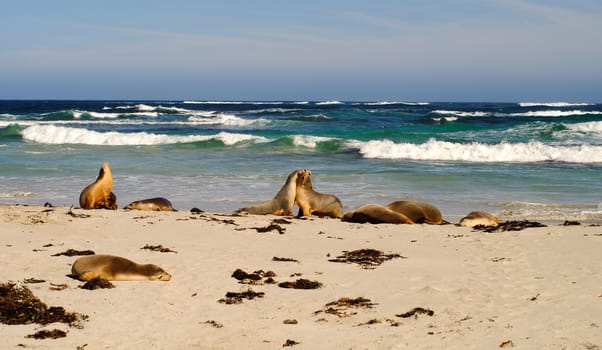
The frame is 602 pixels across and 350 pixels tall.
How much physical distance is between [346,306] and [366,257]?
2.37 metres

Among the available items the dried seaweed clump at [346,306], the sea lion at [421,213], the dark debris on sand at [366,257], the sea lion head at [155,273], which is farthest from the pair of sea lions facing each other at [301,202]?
the dried seaweed clump at [346,306]

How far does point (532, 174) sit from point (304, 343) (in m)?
15.5

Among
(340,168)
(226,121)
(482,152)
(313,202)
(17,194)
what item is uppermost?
(226,121)

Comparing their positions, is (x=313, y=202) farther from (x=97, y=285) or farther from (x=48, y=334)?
(x=48, y=334)

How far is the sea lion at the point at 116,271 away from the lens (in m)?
6.99

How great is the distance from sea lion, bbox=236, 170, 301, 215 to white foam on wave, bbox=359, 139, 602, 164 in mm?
12751

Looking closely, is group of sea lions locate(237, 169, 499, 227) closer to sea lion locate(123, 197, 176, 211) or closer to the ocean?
the ocean

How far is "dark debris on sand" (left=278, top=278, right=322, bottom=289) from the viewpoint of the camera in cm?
692

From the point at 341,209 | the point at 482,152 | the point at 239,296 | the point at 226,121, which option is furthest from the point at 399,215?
the point at 226,121

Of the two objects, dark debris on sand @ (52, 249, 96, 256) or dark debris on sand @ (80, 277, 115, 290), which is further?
dark debris on sand @ (52, 249, 96, 256)

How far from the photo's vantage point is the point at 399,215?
1155 cm

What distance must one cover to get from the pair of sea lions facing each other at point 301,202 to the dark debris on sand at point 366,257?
3.61m

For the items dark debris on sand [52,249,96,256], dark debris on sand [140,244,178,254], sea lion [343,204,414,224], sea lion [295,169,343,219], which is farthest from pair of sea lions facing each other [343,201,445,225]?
dark debris on sand [52,249,96,256]

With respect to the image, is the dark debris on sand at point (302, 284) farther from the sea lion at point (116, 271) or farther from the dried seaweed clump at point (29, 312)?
the dried seaweed clump at point (29, 312)
